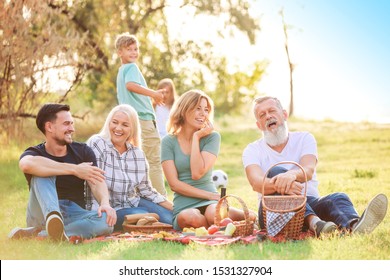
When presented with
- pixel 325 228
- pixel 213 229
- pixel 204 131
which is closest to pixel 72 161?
pixel 204 131

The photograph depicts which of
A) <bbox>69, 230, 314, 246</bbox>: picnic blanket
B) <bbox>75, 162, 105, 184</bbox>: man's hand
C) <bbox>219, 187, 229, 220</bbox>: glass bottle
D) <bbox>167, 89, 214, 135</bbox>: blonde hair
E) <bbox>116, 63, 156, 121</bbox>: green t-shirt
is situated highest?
<bbox>116, 63, 156, 121</bbox>: green t-shirt

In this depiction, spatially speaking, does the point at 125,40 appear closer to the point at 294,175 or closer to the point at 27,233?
the point at 27,233

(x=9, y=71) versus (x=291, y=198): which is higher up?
(x=9, y=71)

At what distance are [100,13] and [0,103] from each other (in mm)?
3692

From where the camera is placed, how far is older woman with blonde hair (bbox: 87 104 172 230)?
515 centimetres

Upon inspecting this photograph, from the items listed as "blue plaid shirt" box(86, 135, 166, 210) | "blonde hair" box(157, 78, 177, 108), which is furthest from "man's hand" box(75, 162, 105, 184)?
"blonde hair" box(157, 78, 177, 108)

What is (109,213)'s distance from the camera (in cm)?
473

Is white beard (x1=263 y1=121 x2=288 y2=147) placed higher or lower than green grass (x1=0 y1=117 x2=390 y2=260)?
higher

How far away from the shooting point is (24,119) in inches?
364

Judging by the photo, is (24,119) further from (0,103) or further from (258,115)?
(258,115)

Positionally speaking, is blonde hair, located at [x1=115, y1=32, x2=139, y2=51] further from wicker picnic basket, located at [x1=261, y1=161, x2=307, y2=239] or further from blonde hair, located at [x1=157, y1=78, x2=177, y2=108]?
wicker picnic basket, located at [x1=261, y1=161, x2=307, y2=239]

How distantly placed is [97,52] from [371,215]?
26.9ft

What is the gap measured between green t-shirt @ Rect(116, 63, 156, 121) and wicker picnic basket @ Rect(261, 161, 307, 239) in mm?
2453
